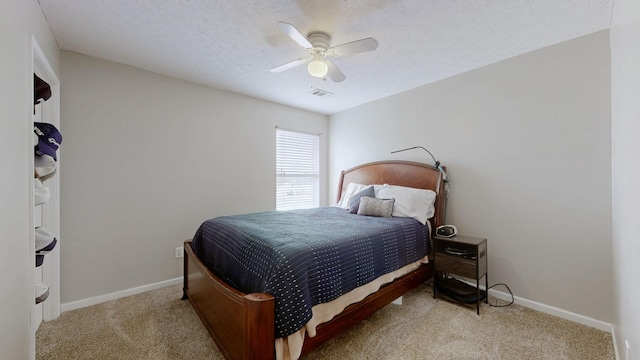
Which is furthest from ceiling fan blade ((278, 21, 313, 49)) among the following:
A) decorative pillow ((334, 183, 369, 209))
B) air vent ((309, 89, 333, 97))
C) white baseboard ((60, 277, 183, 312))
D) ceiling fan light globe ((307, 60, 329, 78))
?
white baseboard ((60, 277, 183, 312))

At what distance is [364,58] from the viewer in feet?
8.34

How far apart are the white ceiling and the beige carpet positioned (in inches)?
96.0

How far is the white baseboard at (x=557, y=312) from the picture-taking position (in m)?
2.04

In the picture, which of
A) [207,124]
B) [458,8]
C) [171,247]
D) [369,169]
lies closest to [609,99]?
[458,8]

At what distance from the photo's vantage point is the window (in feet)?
13.5

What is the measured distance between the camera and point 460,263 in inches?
95.0

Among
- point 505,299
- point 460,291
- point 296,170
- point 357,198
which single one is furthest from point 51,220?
point 505,299

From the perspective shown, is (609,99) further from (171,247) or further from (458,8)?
(171,247)

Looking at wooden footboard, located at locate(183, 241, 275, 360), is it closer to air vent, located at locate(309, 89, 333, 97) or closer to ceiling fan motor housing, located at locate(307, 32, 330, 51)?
ceiling fan motor housing, located at locate(307, 32, 330, 51)

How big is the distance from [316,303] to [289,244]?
405mm

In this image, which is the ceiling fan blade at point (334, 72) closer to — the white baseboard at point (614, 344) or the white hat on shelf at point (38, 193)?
the white hat on shelf at point (38, 193)

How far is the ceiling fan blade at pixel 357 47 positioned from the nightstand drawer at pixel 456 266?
2.07 m

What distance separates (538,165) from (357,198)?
73.3 inches

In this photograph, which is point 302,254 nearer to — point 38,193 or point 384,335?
point 384,335
